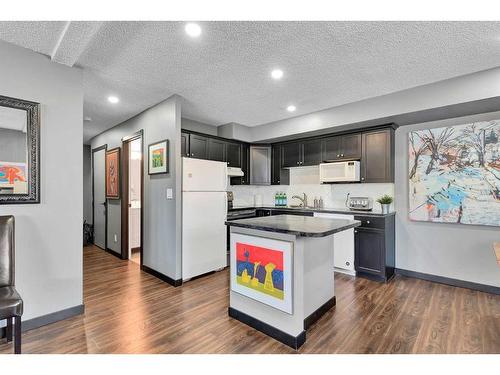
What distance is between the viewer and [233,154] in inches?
184

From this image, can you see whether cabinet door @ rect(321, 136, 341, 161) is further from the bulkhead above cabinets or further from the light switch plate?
the light switch plate

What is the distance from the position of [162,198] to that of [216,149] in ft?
4.39

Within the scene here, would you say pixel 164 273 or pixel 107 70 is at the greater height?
pixel 107 70

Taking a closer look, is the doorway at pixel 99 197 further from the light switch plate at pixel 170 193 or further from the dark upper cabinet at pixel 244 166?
the dark upper cabinet at pixel 244 166

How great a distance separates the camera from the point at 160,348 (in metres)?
1.92

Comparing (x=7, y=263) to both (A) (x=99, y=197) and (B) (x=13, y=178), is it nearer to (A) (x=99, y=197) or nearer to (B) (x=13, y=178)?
(B) (x=13, y=178)

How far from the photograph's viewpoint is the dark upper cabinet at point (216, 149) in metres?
4.24

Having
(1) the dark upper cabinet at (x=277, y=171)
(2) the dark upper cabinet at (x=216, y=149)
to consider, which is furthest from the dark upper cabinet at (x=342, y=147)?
(2) the dark upper cabinet at (x=216, y=149)

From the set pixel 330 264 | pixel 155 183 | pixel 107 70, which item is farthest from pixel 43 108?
pixel 330 264

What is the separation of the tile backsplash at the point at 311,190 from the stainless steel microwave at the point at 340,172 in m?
0.38

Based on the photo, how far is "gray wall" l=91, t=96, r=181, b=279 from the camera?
10.7 feet

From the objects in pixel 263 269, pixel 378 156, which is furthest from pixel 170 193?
pixel 378 156

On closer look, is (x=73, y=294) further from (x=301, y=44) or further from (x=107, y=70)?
(x=301, y=44)
